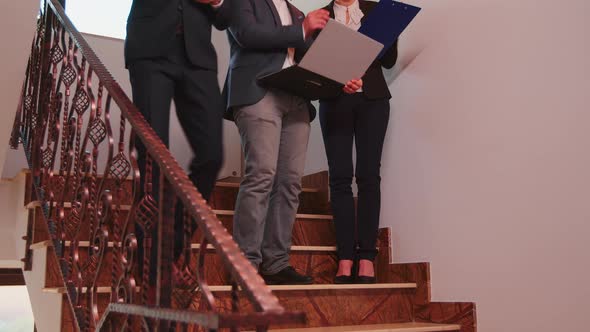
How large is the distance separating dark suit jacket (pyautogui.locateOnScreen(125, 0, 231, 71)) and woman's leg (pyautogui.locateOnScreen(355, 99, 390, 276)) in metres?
0.89

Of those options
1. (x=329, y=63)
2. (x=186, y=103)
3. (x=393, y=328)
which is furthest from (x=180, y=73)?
(x=393, y=328)

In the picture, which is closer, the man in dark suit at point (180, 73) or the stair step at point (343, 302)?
the man in dark suit at point (180, 73)

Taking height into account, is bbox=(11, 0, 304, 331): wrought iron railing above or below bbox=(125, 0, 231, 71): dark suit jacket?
below

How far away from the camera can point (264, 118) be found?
8.11 feet

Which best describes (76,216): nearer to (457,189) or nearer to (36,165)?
(36,165)

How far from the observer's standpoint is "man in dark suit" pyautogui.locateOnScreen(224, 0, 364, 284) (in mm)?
2396

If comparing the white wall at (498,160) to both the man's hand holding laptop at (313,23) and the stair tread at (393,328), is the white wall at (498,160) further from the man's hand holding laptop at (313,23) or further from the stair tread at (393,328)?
the man's hand holding laptop at (313,23)

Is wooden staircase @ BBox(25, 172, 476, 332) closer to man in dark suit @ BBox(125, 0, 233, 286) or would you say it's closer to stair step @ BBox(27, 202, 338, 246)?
stair step @ BBox(27, 202, 338, 246)

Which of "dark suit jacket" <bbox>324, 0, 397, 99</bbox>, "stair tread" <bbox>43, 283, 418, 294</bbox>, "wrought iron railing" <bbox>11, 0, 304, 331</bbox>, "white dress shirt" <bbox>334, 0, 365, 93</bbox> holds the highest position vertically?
"white dress shirt" <bbox>334, 0, 365, 93</bbox>

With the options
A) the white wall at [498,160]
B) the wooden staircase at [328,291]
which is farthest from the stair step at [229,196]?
the white wall at [498,160]

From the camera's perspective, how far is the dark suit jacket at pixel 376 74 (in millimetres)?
2824

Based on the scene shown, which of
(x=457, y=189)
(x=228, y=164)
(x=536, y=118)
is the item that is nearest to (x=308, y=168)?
(x=228, y=164)

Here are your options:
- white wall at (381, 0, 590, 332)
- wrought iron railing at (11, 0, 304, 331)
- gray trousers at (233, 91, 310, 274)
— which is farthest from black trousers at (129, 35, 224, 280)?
white wall at (381, 0, 590, 332)

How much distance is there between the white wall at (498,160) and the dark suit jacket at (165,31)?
3.86 ft
